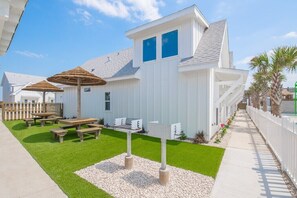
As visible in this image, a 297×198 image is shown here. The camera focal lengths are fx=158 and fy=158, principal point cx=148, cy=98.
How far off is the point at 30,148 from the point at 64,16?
8386 mm

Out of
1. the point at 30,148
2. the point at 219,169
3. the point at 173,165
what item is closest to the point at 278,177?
the point at 219,169

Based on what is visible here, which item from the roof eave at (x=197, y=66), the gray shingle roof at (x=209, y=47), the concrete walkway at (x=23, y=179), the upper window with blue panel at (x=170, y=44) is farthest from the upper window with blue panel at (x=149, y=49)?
the concrete walkway at (x=23, y=179)

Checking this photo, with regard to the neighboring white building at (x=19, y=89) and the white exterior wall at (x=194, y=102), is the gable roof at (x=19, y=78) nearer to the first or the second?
the neighboring white building at (x=19, y=89)

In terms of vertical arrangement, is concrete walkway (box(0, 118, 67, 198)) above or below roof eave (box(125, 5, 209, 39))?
below

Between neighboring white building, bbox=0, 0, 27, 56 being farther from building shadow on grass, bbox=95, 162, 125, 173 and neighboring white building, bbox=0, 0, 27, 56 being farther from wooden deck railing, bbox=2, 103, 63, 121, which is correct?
wooden deck railing, bbox=2, 103, 63, 121

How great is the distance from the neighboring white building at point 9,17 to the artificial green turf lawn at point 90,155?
11.7 feet

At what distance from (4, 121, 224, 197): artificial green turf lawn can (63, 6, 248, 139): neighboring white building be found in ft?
6.23

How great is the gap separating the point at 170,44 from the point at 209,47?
6.70 ft

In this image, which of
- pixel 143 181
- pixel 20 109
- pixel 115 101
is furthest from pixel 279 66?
pixel 20 109

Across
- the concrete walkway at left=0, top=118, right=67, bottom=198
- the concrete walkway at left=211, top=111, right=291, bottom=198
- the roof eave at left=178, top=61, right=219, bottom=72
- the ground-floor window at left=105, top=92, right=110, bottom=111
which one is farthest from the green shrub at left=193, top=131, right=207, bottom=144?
the ground-floor window at left=105, top=92, right=110, bottom=111

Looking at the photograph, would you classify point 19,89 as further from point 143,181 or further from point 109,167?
point 143,181

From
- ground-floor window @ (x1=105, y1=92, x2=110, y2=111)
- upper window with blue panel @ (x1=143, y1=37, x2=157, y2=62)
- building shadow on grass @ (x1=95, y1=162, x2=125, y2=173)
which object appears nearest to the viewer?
building shadow on grass @ (x1=95, y1=162, x2=125, y2=173)

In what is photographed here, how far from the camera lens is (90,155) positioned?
18.4 feet

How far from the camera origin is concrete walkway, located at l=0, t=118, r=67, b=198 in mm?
3387
